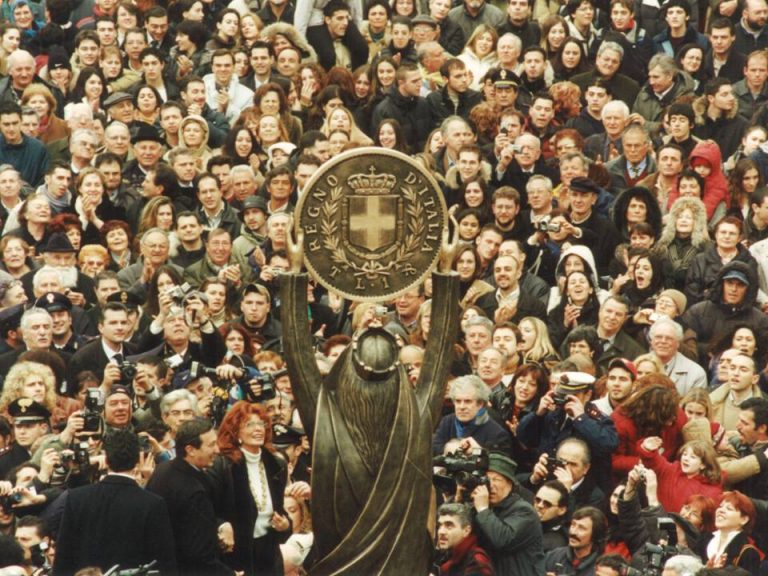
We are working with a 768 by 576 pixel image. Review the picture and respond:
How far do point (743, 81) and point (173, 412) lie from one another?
10096 millimetres

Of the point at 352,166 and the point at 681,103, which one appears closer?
the point at 352,166

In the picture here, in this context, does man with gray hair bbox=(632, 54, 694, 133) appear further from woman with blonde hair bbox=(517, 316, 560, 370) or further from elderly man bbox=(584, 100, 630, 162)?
woman with blonde hair bbox=(517, 316, 560, 370)

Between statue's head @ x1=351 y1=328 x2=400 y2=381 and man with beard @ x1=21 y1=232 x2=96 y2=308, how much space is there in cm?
762

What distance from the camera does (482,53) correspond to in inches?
1207

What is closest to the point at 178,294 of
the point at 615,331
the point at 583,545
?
the point at 615,331

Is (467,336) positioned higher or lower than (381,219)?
lower

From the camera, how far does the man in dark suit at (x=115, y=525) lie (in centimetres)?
1892

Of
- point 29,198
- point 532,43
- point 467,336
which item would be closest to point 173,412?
point 467,336

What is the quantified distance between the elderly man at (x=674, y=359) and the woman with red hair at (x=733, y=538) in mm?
2763

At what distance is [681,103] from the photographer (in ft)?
93.5

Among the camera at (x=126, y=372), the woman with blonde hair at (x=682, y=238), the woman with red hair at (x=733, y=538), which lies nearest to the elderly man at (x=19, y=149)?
the camera at (x=126, y=372)

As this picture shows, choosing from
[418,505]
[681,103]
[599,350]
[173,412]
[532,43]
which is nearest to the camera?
[418,505]

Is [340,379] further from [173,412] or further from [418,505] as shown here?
[173,412]

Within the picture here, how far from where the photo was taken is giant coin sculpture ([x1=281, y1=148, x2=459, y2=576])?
1825cm
